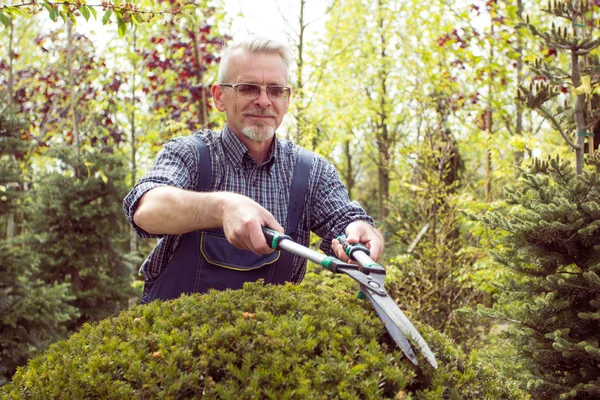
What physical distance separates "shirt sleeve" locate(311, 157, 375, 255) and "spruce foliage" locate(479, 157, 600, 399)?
3.76 ft

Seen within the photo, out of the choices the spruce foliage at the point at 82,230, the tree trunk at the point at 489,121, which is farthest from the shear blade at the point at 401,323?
the spruce foliage at the point at 82,230

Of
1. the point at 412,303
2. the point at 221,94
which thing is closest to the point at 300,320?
the point at 221,94

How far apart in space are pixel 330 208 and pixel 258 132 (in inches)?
20.3

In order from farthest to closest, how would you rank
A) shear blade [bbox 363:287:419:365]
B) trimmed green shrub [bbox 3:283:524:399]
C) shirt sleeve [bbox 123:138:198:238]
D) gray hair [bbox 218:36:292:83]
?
gray hair [bbox 218:36:292:83] → shirt sleeve [bbox 123:138:198:238] → shear blade [bbox 363:287:419:365] → trimmed green shrub [bbox 3:283:524:399]

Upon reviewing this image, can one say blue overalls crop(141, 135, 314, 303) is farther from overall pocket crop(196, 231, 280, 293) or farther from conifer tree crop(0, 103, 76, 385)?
conifer tree crop(0, 103, 76, 385)

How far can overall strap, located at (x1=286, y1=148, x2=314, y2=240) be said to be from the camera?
2.73m

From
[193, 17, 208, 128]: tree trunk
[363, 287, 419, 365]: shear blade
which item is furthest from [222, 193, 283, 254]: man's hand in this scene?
[193, 17, 208, 128]: tree trunk

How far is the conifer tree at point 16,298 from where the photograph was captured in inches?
232

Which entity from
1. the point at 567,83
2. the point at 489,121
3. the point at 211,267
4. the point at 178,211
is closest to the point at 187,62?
the point at 489,121

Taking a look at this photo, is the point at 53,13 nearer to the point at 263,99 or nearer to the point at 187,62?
the point at 263,99

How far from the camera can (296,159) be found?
2.84 meters

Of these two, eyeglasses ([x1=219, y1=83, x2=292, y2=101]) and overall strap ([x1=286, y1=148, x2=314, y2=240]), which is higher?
eyeglasses ([x1=219, y1=83, x2=292, y2=101])

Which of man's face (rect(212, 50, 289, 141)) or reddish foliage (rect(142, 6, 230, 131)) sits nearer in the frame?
man's face (rect(212, 50, 289, 141))


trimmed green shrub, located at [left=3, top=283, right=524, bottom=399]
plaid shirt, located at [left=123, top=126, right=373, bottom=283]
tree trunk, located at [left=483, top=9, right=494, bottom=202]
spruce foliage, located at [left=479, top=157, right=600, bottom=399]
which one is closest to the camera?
trimmed green shrub, located at [left=3, top=283, right=524, bottom=399]
